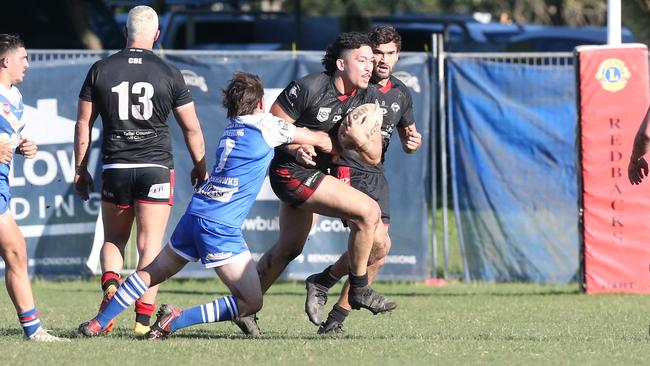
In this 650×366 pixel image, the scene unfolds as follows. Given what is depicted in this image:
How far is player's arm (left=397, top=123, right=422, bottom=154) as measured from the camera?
8891mm

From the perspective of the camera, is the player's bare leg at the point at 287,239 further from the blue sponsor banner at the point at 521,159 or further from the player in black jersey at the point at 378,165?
the blue sponsor banner at the point at 521,159

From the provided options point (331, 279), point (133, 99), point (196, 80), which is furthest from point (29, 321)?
point (196, 80)

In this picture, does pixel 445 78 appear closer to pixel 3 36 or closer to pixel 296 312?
pixel 296 312

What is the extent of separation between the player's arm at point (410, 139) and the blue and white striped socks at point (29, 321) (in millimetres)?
2904

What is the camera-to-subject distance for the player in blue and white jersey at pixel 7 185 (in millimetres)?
7652

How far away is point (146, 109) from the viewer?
8625mm

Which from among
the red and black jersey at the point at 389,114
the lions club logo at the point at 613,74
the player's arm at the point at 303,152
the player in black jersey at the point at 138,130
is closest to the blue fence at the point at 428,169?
the lions club logo at the point at 613,74

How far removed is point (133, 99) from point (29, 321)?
176 cm

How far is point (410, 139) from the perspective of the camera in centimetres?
893

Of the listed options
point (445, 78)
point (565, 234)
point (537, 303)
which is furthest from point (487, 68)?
point (537, 303)

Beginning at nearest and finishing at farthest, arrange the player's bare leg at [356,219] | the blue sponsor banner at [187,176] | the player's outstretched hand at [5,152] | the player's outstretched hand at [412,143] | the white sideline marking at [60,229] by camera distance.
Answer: the player's outstretched hand at [5,152], the player's bare leg at [356,219], the player's outstretched hand at [412,143], the blue sponsor banner at [187,176], the white sideline marking at [60,229]

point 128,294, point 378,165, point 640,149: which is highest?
point 640,149

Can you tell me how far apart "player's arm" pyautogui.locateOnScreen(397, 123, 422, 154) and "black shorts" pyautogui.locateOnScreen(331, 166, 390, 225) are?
1.03 ft

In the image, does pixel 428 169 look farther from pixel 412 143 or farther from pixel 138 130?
pixel 138 130
